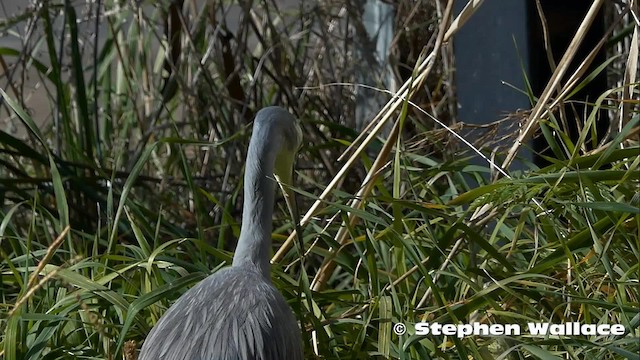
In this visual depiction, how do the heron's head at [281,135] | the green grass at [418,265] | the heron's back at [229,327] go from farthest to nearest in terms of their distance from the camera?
1. the heron's head at [281,135]
2. the green grass at [418,265]
3. the heron's back at [229,327]

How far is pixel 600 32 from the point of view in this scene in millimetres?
3211

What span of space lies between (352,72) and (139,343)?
2.02m

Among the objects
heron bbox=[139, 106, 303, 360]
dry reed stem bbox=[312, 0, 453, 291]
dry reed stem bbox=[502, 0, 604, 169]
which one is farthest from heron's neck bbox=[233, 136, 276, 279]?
dry reed stem bbox=[502, 0, 604, 169]

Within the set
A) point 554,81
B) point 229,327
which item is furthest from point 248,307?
point 554,81

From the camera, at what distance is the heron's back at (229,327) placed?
2055 millimetres

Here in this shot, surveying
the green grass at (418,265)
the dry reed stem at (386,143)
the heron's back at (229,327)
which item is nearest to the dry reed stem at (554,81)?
the green grass at (418,265)

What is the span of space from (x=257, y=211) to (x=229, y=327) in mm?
302

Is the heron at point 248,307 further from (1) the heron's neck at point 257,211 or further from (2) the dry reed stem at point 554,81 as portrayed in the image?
(2) the dry reed stem at point 554,81

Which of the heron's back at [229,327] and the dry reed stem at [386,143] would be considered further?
the dry reed stem at [386,143]

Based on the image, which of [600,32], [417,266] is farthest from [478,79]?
[417,266]

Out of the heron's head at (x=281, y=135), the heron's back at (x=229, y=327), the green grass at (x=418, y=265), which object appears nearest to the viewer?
the heron's back at (x=229, y=327)

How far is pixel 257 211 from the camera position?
2297mm

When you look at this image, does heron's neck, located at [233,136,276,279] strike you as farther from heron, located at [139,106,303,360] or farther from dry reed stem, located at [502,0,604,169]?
dry reed stem, located at [502,0,604,169]

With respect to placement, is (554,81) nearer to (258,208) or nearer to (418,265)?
(418,265)
